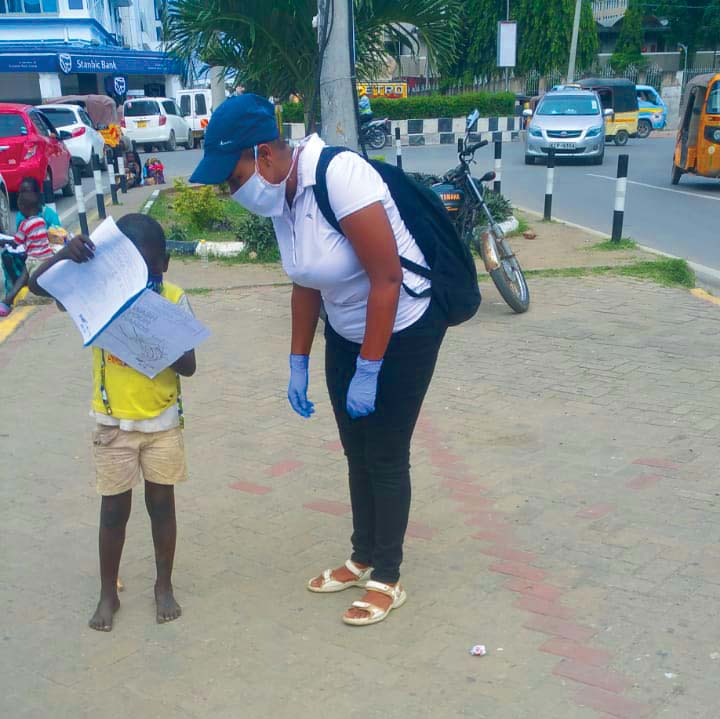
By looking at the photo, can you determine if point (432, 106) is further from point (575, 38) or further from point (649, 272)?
point (649, 272)

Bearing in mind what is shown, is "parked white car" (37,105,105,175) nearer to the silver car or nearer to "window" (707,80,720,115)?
the silver car

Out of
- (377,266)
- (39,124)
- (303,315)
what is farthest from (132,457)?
(39,124)

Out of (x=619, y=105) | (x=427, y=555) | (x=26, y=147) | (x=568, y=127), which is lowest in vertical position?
(x=619, y=105)

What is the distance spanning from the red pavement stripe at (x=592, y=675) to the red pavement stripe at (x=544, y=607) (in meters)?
0.29

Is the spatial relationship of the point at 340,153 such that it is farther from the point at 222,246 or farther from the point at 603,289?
the point at 222,246

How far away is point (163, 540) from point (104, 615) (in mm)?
326

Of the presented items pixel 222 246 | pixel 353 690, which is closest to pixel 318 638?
pixel 353 690

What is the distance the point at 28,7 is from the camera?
3925 centimetres

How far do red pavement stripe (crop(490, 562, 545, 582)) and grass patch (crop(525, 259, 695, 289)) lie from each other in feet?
17.8

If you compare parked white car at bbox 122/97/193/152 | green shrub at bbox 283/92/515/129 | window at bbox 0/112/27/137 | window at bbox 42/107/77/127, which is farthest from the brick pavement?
green shrub at bbox 283/92/515/129

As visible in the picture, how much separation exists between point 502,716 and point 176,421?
144cm

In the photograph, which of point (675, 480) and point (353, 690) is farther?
point (675, 480)

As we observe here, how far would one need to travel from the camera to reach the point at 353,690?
2.82 meters

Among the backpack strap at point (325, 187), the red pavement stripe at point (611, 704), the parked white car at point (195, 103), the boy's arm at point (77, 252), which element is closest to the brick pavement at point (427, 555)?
the red pavement stripe at point (611, 704)
